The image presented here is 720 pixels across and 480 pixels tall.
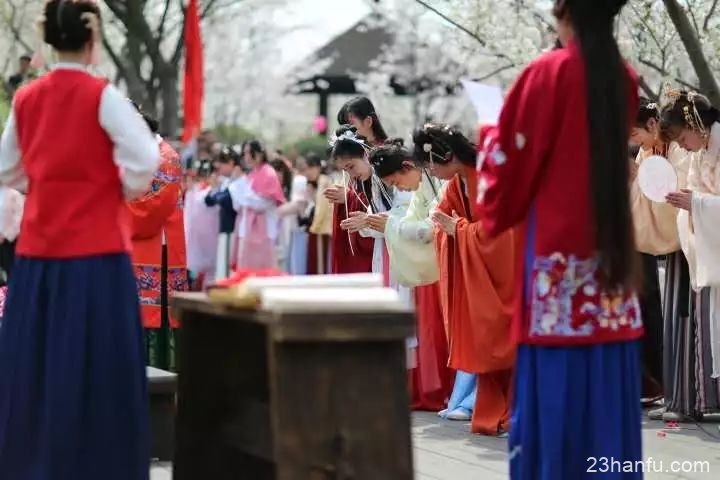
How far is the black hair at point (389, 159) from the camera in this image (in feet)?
24.3

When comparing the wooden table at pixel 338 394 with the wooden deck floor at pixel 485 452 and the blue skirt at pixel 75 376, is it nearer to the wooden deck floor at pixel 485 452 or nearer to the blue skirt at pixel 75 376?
the blue skirt at pixel 75 376

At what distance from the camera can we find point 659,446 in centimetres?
Result: 634

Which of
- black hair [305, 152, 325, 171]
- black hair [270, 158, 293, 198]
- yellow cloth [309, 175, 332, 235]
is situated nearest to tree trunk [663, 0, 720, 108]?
yellow cloth [309, 175, 332, 235]

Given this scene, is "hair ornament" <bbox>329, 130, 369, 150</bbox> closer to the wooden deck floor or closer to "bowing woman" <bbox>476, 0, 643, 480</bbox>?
the wooden deck floor

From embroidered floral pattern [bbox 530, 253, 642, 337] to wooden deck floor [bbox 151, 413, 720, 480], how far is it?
1749mm

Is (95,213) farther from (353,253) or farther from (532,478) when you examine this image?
(353,253)

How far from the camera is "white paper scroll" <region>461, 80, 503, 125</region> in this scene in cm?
417

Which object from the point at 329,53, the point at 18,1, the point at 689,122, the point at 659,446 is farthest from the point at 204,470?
the point at 329,53

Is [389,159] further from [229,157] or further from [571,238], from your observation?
[229,157]

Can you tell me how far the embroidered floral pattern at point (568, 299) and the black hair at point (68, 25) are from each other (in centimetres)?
176

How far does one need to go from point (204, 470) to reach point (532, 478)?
1.25m

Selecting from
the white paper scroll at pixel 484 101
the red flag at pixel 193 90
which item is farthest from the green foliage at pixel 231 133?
the white paper scroll at pixel 484 101

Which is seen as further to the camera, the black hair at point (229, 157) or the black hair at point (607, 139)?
the black hair at point (229, 157)

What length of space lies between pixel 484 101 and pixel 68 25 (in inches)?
58.1
